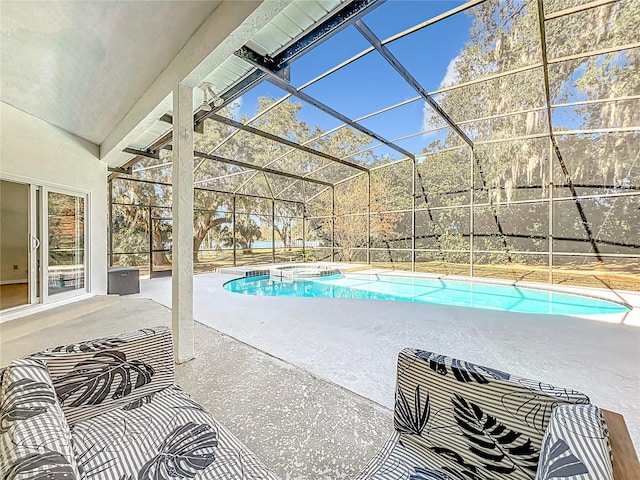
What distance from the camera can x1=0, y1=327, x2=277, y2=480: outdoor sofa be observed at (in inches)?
32.2

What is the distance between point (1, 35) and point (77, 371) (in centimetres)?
299

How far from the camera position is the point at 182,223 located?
107 inches

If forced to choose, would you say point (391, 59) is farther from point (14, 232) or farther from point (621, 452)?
point (14, 232)

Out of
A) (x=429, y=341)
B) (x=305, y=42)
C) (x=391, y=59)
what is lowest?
(x=429, y=341)

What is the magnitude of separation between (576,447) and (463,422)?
417 millimetres

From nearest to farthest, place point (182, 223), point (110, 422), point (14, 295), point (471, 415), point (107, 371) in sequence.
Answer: point (471, 415) < point (110, 422) < point (107, 371) < point (182, 223) < point (14, 295)

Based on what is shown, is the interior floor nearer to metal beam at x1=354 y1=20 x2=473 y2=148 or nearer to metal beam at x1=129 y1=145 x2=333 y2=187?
metal beam at x1=129 y1=145 x2=333 y2=187

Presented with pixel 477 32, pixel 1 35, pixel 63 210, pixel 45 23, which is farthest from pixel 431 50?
pixel 63 210

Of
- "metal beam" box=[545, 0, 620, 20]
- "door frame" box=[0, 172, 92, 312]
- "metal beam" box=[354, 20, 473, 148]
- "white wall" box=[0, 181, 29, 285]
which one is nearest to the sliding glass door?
"door frame" box=[0, 172, 92, 312]

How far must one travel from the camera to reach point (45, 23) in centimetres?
222

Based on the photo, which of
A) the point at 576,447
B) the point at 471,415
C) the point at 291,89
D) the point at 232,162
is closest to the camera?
the point at 576,447

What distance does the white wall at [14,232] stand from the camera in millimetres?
4152

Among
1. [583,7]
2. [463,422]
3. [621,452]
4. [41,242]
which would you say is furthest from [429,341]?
[41,242]

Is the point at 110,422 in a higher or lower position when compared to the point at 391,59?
lower
